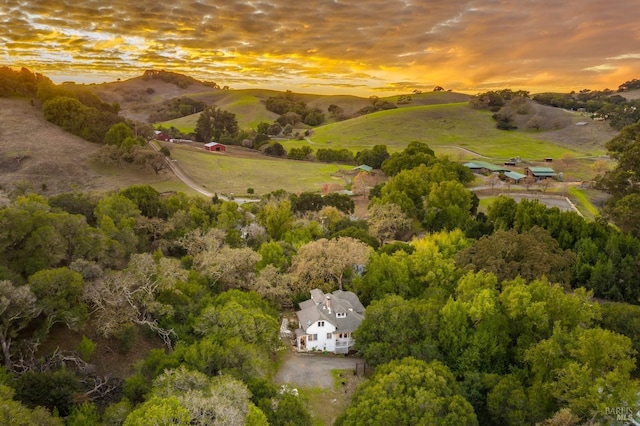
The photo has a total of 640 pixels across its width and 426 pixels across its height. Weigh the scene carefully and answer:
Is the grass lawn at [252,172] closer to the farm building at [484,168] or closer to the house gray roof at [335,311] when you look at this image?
the farm building at [484,168]

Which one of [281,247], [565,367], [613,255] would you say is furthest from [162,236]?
[613,255]

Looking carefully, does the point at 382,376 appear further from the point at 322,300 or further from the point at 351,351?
the point at 322,300

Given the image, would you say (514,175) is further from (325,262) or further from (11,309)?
(11,309)

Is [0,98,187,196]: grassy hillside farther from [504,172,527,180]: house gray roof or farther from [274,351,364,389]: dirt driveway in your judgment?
[504,172,527,180]: house gray roof

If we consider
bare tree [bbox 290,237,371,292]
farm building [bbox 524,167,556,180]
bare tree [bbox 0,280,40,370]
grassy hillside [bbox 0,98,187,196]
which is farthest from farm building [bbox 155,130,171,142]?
bare tree [bbox 0,280,40,370]

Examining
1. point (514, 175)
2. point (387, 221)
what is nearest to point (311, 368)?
point (387, 221)

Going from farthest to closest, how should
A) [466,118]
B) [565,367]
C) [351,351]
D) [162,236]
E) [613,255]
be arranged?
1. [466,118]
2. [162,236]
3. [613,255]
4. [351,351]
5. [565,367]
